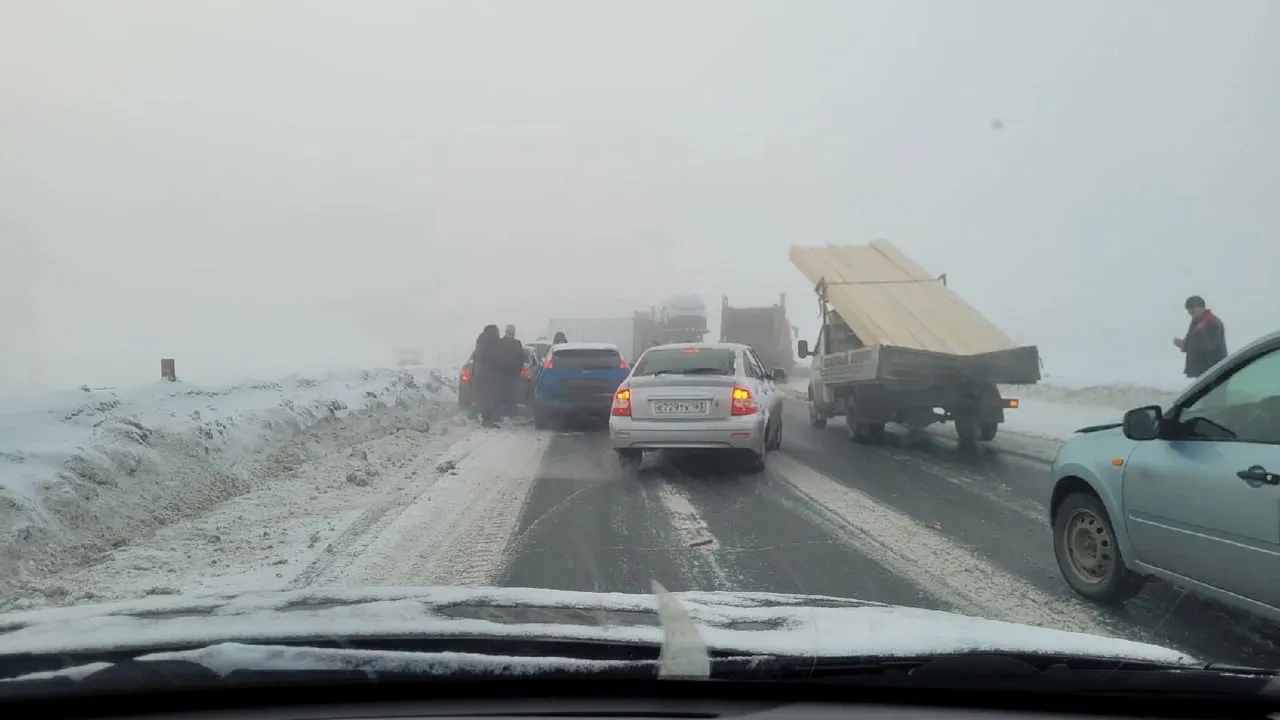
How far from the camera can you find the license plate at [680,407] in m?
10.3

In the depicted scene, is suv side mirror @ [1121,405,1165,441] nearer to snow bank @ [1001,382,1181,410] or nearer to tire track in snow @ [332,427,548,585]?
tire track in snow @ [332,427,548,585]

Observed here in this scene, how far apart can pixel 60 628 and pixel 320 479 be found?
22.8 feet

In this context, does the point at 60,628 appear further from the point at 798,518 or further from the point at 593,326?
the point at 593,326

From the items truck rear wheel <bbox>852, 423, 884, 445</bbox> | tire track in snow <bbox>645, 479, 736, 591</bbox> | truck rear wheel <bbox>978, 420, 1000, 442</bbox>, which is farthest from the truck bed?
tire track in snow <bbox>645, 479, 736, 591</bbox>

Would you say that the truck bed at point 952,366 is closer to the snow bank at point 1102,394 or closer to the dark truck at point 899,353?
the dark truck at point 899,353

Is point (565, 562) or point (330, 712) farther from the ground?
point (330, 712)

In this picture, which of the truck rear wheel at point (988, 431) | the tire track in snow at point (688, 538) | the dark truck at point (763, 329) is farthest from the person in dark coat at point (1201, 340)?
the dark truck at point (763, 329)

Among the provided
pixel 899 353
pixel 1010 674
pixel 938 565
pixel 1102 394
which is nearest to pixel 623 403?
pixel 899 353

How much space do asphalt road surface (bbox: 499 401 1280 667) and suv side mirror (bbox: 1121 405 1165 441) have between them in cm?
95

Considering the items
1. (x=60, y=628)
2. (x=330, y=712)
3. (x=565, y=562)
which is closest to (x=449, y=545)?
(x=565, y=562)

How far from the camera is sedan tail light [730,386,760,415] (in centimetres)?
1026

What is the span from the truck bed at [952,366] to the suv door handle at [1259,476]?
815 centimetres

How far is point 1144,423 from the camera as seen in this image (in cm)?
454

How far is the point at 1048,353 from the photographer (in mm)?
33938
